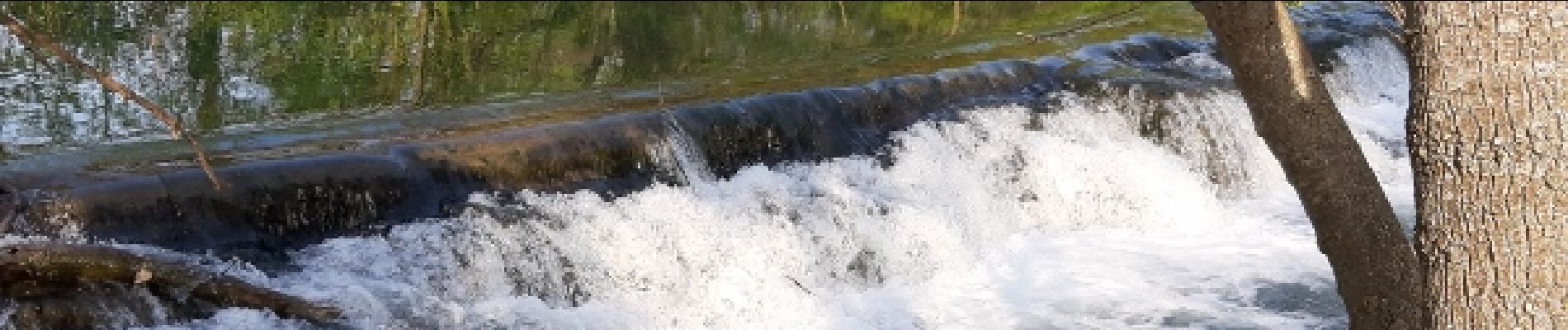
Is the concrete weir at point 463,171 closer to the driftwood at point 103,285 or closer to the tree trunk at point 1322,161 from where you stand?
the driftwood at point 103,285

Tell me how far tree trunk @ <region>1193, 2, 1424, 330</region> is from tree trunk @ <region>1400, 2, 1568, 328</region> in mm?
267

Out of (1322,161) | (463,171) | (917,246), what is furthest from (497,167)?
(1322,161)

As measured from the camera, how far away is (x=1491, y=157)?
3348 millimetres

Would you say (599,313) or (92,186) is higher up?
(92,186)

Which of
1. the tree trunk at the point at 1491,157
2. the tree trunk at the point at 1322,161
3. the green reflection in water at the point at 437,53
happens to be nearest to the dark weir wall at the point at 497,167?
the green reflection in water at the point at 437,53

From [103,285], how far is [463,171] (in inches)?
86.5

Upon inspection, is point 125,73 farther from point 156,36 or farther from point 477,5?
point 477,5

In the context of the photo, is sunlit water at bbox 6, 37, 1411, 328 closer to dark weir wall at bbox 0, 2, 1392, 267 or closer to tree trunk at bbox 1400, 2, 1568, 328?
dark weir wall at bbox 0, 2, 1392, 267

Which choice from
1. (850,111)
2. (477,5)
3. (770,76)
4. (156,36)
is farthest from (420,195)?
(477,5)

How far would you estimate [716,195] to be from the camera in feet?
27.7

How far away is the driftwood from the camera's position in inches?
217

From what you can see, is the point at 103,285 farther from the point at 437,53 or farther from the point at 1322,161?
the point at 437,53

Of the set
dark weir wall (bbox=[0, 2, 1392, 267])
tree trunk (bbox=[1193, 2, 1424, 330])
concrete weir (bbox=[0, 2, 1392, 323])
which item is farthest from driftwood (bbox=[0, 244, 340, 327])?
A: tree trunk (bbox=[1193, 2, 1424, 330])

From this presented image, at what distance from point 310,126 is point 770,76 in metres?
3.16
